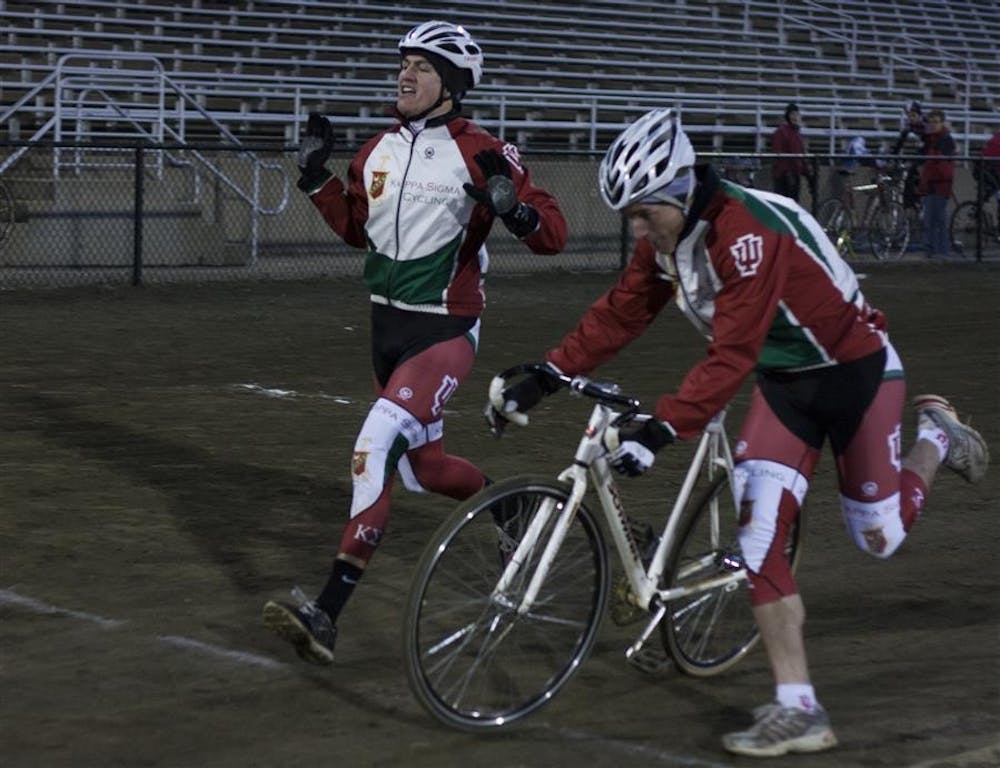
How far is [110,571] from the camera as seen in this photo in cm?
721

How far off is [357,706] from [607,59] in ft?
81.2

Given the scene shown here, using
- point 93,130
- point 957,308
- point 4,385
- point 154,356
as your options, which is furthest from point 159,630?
point 93,130

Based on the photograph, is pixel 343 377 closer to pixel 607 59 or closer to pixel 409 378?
pixel 409 378

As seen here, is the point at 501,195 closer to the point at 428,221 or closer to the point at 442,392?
the point at 428,221

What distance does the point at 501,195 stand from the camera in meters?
6.15

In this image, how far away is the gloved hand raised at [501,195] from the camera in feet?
20.2

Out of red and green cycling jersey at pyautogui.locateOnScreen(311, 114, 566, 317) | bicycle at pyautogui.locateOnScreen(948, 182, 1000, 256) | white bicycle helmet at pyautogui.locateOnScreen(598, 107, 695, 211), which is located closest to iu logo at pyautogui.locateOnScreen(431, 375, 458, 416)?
red and green cycling jersey at pyautogui.locateOnScreen(311, 114, 566, 317)

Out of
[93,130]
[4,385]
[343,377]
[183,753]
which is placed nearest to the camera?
[183,753]

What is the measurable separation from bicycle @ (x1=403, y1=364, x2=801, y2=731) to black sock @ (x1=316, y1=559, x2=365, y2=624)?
448 mm

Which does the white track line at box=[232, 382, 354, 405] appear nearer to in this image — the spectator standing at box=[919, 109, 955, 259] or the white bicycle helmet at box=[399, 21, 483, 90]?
the white bicycle helmet at box=[399, 21, 483, 90]

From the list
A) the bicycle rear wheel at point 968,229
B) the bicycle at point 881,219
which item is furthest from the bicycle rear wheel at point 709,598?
the bicycle rear wheel at point 968,229

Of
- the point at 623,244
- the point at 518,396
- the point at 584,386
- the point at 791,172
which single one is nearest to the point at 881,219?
the point at 791,172

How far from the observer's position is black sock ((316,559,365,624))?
5918 millimetres

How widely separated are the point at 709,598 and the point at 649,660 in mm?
382
